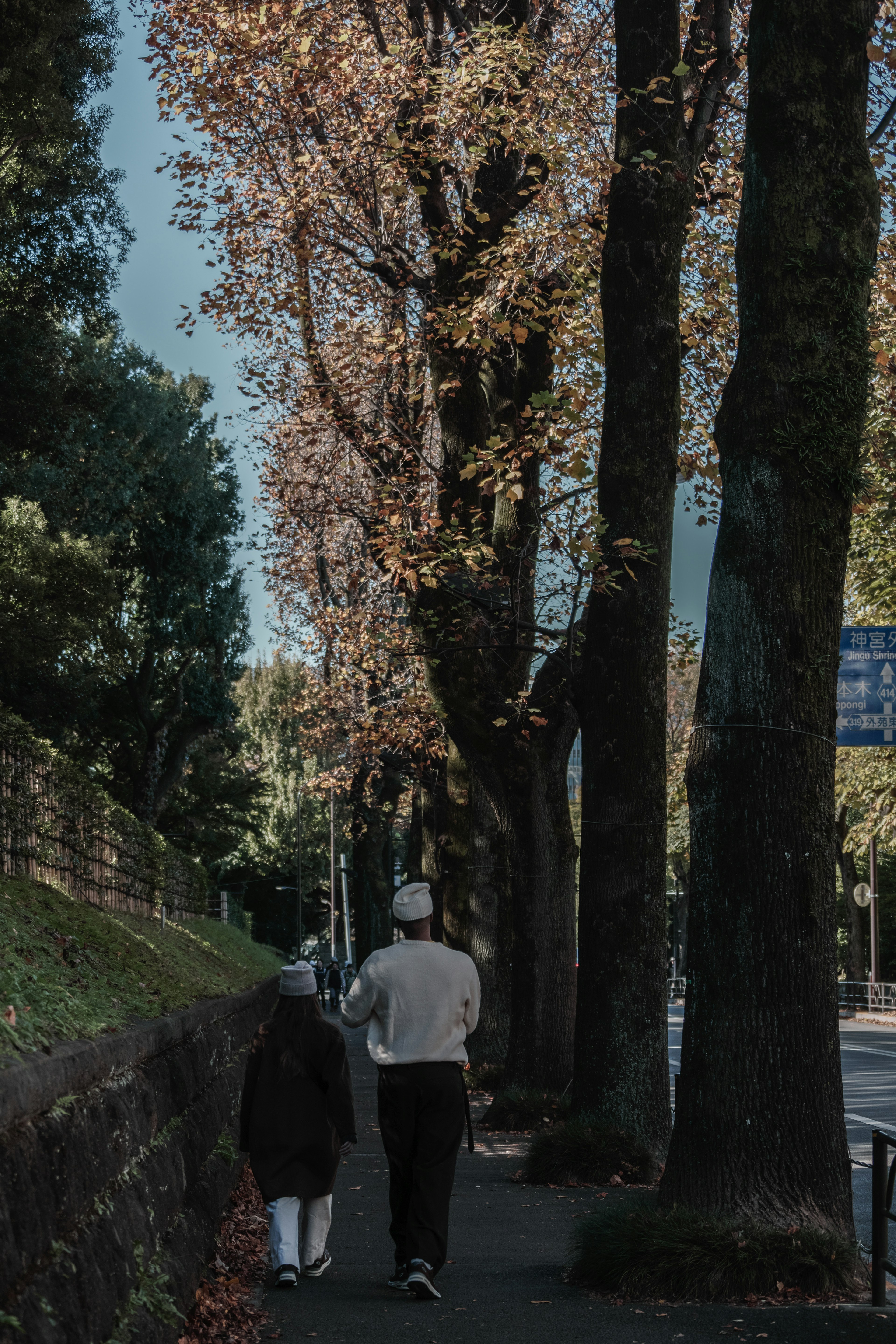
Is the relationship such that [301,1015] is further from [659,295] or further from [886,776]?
[886,776]

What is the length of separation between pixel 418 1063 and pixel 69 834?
6.85 metres

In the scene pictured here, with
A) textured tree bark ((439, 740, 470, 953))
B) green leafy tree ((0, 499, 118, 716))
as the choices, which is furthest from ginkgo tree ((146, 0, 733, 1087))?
green leafy tree ((0, 499, 118, 716))

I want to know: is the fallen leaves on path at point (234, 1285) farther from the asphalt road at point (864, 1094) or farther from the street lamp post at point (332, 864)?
the street lamp post at point (332, 864)

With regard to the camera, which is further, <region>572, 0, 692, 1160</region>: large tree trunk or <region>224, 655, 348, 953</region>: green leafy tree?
<region>224, 655, 348, 953</region>: green leafy tree

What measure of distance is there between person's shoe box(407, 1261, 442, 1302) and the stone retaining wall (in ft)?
3.21

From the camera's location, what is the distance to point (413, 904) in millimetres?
6980

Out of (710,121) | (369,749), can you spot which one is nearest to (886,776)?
(369,749)

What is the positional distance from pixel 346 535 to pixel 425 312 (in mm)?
12925

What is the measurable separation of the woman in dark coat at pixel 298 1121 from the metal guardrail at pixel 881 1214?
2.60 m

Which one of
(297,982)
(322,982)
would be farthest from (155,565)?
(297,982)

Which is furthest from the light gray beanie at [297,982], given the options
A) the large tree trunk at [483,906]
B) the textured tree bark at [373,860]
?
the textured tree bark at [373,860]

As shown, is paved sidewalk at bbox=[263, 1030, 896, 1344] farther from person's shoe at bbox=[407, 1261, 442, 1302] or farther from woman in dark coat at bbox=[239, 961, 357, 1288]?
woman in dark coat at bbox=[239, 961, 357, 1288]

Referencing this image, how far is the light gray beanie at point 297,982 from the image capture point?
7406 mm

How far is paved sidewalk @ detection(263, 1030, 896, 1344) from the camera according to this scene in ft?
18.0
